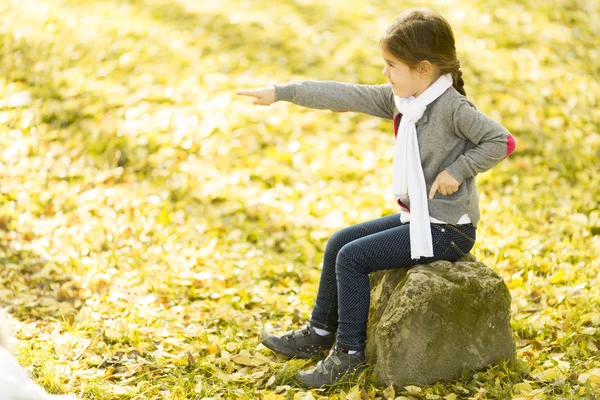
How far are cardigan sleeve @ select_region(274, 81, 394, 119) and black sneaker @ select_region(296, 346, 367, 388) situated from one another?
1155 millimetres

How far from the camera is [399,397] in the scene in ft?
9.79

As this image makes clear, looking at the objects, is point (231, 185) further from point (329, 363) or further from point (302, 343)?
point (329, 363)

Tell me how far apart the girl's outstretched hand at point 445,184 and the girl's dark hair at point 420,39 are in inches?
19.3

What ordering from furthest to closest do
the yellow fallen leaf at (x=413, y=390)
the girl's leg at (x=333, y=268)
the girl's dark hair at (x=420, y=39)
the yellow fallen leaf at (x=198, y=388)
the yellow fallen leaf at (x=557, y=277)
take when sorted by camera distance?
1. the yellow fallen leaf at (x=557, y=277)
2. the girl's leg at (x=333, y=268)
3. the yellow fallen leaf at (x=198, y=388)
4. the yellow fallen leaf at (x=413, y=390)
5. the girl's dark hair at (x=420, y=39)

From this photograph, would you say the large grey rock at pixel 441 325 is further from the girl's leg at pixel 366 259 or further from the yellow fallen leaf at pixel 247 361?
the yellow fallen leaf at pixel 247 361

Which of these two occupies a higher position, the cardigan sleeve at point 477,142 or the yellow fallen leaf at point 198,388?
the cardigan sleeve at point 477,142

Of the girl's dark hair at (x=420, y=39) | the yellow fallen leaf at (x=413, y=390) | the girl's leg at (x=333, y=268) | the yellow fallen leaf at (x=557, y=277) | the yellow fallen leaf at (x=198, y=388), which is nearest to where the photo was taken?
the girl's dark hair at (x=420, y=39)

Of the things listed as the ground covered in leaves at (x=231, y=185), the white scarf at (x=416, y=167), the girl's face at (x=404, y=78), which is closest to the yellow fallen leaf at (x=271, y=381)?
the ground covered in leaves at (x=231, y=185)

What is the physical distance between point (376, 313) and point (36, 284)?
7.55 ft

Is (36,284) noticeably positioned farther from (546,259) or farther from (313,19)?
(313,19)

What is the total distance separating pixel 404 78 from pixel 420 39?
187 millimetres

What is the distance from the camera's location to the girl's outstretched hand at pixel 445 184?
9.57ft

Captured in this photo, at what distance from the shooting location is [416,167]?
3.01 metres

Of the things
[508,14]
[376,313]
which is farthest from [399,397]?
[508,14]
